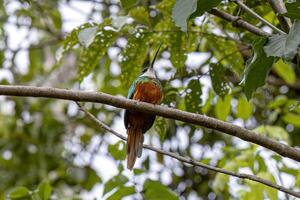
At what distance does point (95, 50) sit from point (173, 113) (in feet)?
2.68

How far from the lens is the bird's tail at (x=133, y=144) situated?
1.93 metres

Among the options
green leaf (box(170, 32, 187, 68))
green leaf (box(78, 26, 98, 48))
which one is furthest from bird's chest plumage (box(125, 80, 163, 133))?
green leaf (box(78, 26, 98, 48))

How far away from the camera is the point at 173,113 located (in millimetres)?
1262

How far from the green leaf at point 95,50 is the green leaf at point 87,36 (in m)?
0.15

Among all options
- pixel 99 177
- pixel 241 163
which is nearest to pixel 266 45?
pixel 241 163

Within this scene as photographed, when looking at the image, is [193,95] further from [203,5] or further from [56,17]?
[56,17]

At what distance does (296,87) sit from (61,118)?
1.62m

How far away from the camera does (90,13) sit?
3.50 meters

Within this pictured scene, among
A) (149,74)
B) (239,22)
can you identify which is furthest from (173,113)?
(149,74)

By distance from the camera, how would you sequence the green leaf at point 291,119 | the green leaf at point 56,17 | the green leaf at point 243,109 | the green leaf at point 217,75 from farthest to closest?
the green leaf at point 56,17 < the green leaf at point 291,119 < the green leaf at point 243,109 < the green leaf at point 217,75

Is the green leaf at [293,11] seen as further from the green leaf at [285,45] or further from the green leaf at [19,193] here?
the green leaf at [19,193]

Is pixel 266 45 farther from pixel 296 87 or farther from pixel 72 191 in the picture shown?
pixel 72 191

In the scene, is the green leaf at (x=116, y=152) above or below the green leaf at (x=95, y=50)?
below

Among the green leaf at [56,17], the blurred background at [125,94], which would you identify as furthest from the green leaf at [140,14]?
the green leaf at [56,17]
